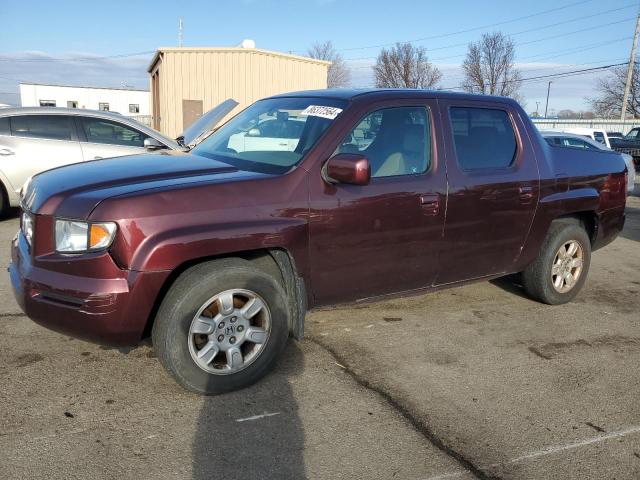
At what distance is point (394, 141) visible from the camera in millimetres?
3975

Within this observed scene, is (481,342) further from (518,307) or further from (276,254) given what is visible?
(276,254)

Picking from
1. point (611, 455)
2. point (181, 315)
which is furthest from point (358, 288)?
point (611, 455)

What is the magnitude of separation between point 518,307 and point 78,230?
3.91 meters

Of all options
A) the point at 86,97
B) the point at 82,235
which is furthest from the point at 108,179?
the point at 86,97

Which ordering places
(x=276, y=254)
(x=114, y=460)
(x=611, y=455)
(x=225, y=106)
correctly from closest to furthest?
1. (x=114, y=460)
2. (x=611, y=455)
3. (x=276, y=254)
4. (x=225, y=106)

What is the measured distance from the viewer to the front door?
3.58 metres

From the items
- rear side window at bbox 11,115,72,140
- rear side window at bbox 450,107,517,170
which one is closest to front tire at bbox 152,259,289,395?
rear side window at bbox 450,107,517,170

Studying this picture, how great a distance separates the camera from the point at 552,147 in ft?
16.3

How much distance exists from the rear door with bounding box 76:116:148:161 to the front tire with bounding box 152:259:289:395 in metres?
5.59

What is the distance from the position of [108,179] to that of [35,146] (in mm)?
5667

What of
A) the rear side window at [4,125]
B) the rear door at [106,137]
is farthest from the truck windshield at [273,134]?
the rear side window at [4,125]

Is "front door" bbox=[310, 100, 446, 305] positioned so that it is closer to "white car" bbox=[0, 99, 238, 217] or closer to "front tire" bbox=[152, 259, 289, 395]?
"front tire" bbox=[152, 259, 289, 395]

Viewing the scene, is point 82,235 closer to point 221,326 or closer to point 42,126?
point 221,326

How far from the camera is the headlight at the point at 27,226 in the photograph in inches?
129
